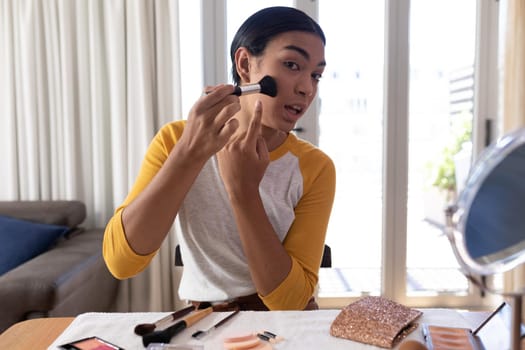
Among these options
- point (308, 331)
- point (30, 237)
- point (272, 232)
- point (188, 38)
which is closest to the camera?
point (308, 331)

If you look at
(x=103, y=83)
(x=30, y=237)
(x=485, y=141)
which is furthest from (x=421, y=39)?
(x=30, y=237)

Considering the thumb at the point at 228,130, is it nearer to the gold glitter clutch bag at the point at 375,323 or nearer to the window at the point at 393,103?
the gold glitter clutch bag at the point at 375,323

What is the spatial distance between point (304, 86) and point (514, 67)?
182 centimetres

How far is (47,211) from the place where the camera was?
2.17 metres

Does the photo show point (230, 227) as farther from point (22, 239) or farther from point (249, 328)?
point (22, 239)

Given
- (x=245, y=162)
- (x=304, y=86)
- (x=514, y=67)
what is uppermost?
(x=514, y=67)

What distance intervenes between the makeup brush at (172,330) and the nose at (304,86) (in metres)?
0.48

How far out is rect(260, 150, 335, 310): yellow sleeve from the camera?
36.8 inches

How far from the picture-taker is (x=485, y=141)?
253 centimetres

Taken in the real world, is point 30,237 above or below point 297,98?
below

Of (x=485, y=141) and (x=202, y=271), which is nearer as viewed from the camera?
(x=202, y=271)

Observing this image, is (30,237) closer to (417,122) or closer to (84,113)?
(84,113)

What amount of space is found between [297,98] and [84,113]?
5.46ft

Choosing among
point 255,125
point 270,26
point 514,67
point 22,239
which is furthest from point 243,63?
point 514,67
